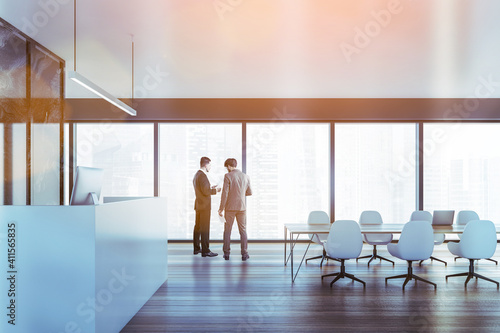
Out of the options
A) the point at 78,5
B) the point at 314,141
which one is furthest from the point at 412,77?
the point at 78,5

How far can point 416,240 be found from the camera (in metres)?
4.01

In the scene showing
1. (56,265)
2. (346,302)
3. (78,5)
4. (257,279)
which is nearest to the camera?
(56,265)

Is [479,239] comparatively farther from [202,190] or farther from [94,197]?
[94,197]

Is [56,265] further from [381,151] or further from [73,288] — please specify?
[381,151]

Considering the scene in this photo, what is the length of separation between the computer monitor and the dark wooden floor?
1231mm

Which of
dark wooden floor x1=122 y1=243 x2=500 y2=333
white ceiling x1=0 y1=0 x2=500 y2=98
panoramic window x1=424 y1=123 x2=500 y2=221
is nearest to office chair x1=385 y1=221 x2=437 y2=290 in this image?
dark wooden floor x1=122 y1=243 x2=500 y2=333

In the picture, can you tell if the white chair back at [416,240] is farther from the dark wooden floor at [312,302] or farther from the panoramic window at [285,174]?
the panoramic window at [285,174]

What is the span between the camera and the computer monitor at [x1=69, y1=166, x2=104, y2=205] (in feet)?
9.37

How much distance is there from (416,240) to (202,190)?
3490 mm

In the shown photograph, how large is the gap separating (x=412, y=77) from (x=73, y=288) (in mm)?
5704

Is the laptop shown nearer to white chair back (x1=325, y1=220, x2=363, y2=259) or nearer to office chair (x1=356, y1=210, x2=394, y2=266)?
office chair (x1=356, y1=210, x2=394, y2=266)

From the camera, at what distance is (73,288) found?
7.75ft

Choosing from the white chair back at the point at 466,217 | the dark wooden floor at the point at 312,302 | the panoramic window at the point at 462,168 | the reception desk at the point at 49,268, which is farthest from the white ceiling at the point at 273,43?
the dark wooden floor at the point at 312,302

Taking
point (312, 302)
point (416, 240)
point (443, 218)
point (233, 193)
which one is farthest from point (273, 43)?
point (443, 218)
